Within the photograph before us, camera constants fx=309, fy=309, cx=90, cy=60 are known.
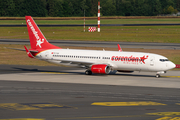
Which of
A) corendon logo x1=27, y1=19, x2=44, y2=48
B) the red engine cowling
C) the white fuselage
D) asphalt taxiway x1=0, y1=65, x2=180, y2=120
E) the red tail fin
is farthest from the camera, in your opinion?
corendon logo x1=27, y1=19, x2=44, y2=48

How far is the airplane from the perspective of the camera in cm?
4503

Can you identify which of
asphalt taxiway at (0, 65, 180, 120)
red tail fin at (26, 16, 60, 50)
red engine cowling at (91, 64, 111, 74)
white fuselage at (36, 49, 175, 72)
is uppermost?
red tail fin at (26, 16, 60, 50)

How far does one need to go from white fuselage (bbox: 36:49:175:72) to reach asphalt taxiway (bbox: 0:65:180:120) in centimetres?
176

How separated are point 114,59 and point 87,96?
50.4ft

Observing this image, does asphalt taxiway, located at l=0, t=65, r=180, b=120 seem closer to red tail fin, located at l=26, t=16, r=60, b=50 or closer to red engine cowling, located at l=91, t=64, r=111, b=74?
red engine cowling, located at l=91, t=64, r=111, b=74

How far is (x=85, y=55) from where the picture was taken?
48.2m

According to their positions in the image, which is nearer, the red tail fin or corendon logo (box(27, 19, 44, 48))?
the red tail fin

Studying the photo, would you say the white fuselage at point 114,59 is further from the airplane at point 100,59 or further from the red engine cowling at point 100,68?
the red engine cowling at point 100,68

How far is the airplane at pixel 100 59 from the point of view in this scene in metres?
45.0

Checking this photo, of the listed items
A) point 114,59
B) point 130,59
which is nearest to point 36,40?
point 114,59

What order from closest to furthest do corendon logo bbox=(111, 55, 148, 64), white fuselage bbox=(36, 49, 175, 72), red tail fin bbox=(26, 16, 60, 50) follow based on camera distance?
white fuselage bbox=(36, 49, 175, 72) → corendon logo bbox=(111, 55, 148, 64) → red tail fin bbox=(26, 16, 60, 50)

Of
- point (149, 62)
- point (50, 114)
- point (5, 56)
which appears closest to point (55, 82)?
point (149, 62)

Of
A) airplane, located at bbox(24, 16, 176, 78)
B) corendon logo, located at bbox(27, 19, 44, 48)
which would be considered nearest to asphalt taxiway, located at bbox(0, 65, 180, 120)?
airplane, located at bbox(24, 16, 176, 78)

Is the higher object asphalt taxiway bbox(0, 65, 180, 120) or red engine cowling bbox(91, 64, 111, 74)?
red engine cowling bbox(91, 64, 111, 74)
